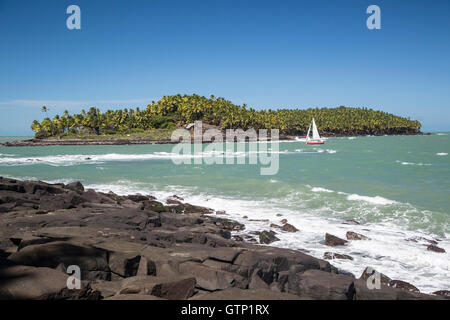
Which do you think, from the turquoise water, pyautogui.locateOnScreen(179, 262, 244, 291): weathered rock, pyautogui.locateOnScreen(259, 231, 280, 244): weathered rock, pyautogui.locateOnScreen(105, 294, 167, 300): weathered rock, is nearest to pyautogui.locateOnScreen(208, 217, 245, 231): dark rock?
the turquoise water

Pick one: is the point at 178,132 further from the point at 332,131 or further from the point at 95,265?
the point at 95,265

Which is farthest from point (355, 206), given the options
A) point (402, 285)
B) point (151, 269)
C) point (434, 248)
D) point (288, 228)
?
point (151, 269)

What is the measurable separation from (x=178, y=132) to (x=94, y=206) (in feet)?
409

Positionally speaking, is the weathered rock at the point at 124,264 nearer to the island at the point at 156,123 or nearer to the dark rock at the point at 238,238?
the dark rock at the point at 238,238

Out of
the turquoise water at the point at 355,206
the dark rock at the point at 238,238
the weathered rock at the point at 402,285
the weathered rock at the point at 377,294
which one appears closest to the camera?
the weathered rock at the point at 377,294

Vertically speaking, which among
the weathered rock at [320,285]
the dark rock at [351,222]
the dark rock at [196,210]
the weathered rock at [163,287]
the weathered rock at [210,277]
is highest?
the weathered rock at [163,287]

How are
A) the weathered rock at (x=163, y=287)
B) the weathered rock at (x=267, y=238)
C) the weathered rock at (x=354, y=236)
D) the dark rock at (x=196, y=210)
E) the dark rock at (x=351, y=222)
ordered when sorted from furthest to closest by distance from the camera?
the dark rock at (x=196, y=210)
the dark rock at (x=351, y=222)
the weathered rock at (x=354, y=236)
the weathered rock at (x=267, y=238)
the weathered rock at (x=163, y=287)

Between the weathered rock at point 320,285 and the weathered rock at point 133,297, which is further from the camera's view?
the weathered rock at point 320,285

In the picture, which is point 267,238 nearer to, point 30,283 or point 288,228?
point 288,228

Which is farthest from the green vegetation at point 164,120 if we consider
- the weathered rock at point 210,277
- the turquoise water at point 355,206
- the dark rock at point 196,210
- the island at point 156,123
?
the weathered rock at point 210,277

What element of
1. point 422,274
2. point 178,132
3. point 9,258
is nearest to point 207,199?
point 422,274

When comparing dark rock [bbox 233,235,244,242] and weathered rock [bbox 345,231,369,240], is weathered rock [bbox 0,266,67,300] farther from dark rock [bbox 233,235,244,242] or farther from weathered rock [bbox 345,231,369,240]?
weathered rock [bbox 345,231,369,240]

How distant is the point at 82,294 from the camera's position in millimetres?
5047
